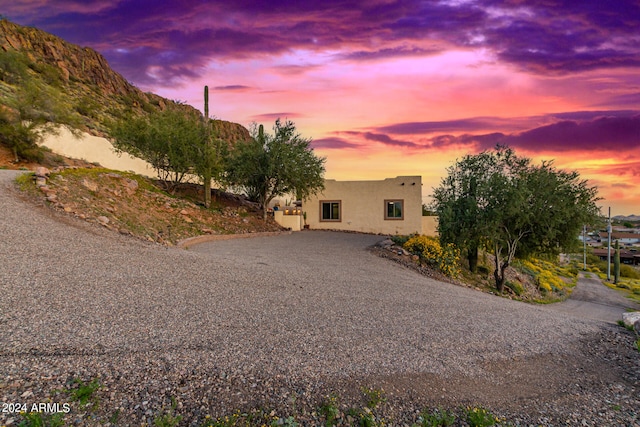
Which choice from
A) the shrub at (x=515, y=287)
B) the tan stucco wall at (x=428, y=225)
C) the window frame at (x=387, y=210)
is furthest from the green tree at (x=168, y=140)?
the shrub at (x=515, y=287)

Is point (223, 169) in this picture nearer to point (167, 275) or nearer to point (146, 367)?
point (167, 275)

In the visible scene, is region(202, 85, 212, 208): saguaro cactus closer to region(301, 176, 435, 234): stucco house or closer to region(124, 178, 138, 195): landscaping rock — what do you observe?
region(124, 178, 138, 195): landscaping rock

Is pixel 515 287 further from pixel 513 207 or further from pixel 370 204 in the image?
pixel 370 204

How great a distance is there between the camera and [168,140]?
64.4 ft

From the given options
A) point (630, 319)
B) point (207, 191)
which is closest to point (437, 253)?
point (630, 319)

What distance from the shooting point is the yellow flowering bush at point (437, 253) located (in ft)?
50.7

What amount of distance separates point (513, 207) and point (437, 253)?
3727 millimetres

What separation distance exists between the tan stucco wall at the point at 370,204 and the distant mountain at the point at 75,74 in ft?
42.4

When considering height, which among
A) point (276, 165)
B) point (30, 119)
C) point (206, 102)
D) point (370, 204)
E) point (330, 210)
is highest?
point (206, 102)

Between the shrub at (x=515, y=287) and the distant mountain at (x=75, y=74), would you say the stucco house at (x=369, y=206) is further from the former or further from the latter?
the distant mountain at (x=75, y=74)

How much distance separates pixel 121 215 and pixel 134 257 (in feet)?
15.7

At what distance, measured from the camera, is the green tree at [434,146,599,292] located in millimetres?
14852

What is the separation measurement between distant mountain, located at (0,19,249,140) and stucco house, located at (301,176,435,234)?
13.0m

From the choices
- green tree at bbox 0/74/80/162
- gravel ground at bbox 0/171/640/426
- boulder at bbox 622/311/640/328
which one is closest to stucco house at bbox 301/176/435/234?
boulder at bbox 622/311/640/328
